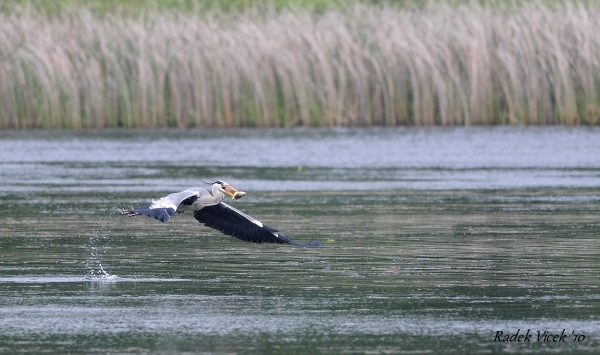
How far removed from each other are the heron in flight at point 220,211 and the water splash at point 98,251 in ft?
1.87

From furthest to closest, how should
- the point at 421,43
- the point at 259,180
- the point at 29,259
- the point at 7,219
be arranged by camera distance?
1. the point at 421,43
2. the point at 259,180
3. the point at 7,219
4. the point at 29,259

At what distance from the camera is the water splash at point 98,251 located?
30.5ft

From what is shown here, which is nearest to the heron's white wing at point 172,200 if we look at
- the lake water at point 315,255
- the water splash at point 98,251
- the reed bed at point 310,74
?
the lake water at point 315,255

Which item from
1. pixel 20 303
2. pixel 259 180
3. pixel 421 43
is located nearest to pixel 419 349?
pixel 20 303

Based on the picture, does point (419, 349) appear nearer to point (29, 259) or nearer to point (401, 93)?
point (29, 259)

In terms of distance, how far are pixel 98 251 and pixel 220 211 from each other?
1329mm

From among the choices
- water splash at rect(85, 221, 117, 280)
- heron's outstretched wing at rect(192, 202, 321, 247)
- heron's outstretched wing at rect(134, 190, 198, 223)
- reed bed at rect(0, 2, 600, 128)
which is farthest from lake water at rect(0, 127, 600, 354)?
reed bed at rect(0, 2, 600, 128)

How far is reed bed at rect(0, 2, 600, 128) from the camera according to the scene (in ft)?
73.7

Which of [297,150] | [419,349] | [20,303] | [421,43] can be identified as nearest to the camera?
[419,349]

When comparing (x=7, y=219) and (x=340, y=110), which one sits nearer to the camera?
(x=7, y=219)

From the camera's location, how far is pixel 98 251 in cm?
1056

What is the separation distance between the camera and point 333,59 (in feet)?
75.9

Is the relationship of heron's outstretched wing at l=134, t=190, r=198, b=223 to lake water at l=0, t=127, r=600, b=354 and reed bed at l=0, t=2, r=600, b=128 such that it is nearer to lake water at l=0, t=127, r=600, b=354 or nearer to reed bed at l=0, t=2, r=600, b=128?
lake water at l=0, t=127, r=600, b=354

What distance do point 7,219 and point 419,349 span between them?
6.83 meters
